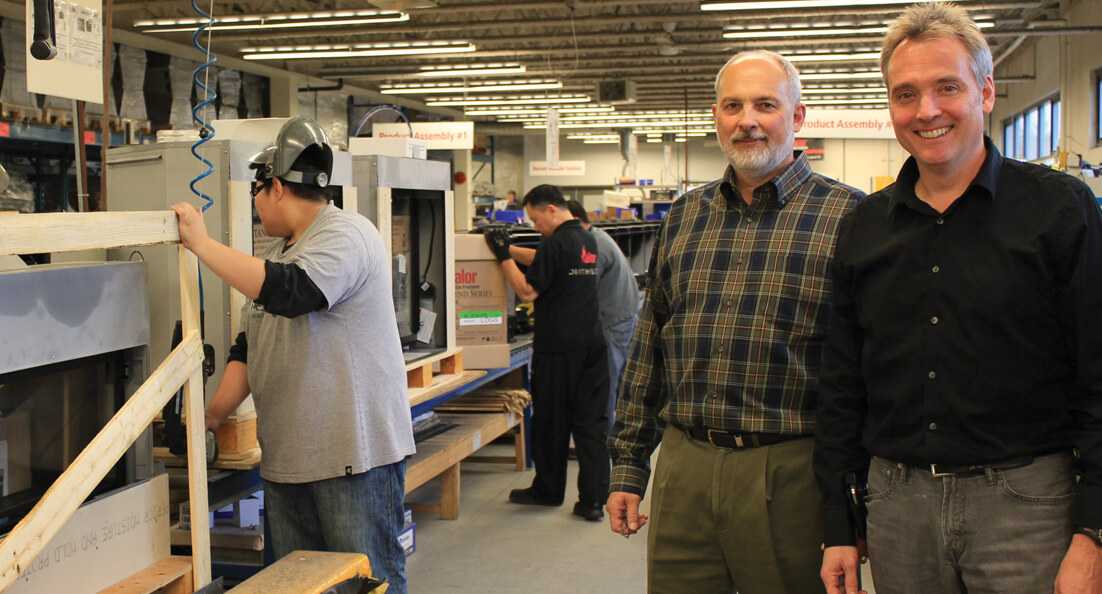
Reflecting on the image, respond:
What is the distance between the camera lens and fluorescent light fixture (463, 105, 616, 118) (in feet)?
67.2

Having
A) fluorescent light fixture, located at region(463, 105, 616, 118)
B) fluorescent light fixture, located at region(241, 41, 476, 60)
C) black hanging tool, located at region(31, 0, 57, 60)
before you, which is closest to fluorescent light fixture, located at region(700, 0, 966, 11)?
fluorescent light fixture, located at region(241, 41, 476, 60)

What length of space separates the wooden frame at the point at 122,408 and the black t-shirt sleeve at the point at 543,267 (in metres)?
3.25

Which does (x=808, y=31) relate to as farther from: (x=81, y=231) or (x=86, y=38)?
(x=81, y=231)

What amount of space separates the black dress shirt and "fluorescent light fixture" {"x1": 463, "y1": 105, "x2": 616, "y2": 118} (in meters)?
18.7

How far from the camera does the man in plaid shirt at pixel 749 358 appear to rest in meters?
2.09

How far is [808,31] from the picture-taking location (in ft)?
38.4

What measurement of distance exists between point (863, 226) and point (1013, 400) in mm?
407

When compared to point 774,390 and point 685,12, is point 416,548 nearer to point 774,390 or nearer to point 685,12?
point 774,390

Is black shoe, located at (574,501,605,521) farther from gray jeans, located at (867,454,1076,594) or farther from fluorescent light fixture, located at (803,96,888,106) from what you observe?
fluorescent light fixture, located at (803,96,888,106)

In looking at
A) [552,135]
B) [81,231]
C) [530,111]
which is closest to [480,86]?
[552,135]

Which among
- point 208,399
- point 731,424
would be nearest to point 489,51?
point 208,399

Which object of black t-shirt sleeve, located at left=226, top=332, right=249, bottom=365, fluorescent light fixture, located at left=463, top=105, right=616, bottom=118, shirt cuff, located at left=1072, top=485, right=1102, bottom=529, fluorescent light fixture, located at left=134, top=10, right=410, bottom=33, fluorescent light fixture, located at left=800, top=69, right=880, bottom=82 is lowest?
shirt cuff, located at left=1072, top=485, right=1102, bottom=529

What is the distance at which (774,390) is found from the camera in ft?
6.91

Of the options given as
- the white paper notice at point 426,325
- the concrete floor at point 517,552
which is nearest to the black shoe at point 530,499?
the concrete floor at point 517,552
